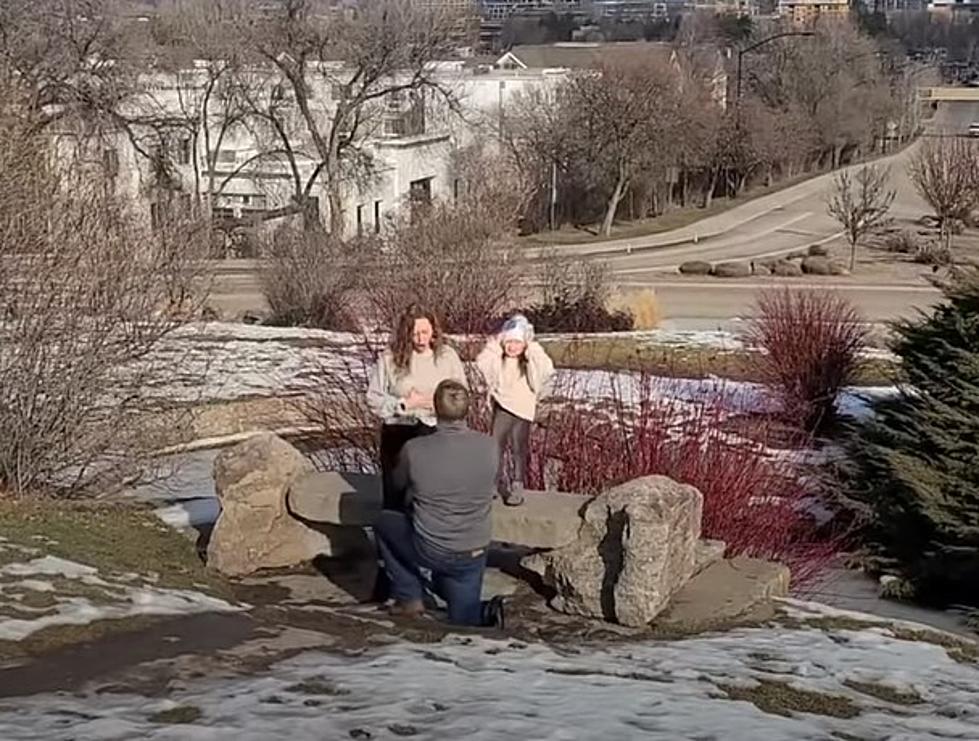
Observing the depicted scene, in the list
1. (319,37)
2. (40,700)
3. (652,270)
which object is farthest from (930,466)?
(319,37)

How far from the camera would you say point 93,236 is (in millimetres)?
12359

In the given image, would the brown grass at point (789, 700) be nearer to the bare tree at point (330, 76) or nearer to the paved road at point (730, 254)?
the paved road at point (730, 254)

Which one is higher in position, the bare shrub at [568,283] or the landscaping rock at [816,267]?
the bare shrub at [568,283]

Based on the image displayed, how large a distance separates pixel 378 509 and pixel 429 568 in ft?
4.40

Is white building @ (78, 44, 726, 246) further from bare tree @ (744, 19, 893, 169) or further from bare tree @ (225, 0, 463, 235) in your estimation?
bare tree @ (744, 19, 893, 169)

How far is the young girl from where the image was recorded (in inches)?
401

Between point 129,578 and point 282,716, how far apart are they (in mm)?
3092

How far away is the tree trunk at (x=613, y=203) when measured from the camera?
65.9 m

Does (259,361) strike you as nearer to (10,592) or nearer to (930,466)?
(930,466)

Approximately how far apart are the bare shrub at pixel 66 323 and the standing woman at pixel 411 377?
3.59 m

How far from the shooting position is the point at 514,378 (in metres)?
10.3

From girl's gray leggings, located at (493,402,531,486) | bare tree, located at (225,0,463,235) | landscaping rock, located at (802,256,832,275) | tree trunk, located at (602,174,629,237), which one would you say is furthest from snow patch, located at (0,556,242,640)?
tree trunk, located at (602,174,629,237)


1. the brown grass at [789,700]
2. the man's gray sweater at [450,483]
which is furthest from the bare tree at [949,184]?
the brown grass at [789,700]

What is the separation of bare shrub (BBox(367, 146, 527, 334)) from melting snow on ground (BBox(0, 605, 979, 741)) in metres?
15.3
